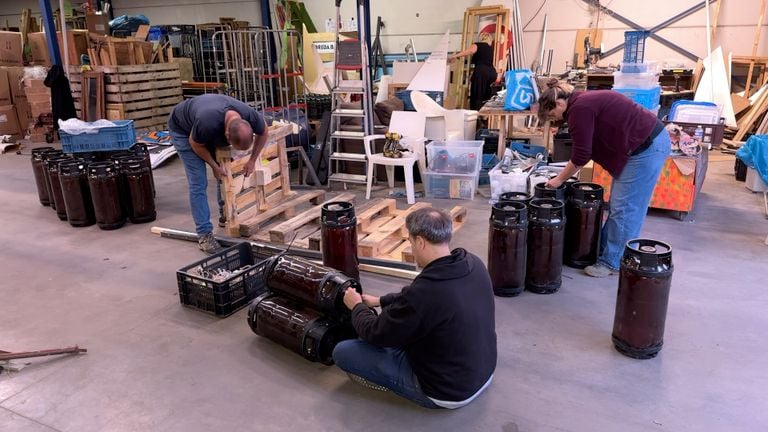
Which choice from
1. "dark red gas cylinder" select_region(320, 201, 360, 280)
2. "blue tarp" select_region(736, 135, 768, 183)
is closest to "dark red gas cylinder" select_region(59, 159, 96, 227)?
"dark red gas cylinder" select_region(320, 201, 360, 280)

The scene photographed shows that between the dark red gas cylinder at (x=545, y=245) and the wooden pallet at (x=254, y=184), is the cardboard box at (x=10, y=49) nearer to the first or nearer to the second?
the wooden pallet at (x=254, y=184)

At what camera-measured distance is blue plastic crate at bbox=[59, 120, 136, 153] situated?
19.2 feet

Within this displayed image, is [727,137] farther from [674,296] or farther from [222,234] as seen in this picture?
[222,234]

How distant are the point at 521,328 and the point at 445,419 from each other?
37.7 inches

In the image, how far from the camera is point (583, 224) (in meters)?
3.91

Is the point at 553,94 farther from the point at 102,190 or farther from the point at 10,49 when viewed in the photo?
the point at 10,49

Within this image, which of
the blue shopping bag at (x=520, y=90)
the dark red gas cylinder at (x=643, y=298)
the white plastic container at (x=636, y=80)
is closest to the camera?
the dark red gas cylinder at (x=643, y=298)

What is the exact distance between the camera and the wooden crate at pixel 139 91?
9.05m

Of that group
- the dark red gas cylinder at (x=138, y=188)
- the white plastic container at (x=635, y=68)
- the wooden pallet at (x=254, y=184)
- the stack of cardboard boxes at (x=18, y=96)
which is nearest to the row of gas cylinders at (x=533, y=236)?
the wooden pallet at (x=254, y=184)

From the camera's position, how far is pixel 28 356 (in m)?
3.03

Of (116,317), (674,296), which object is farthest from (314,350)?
(674,296)

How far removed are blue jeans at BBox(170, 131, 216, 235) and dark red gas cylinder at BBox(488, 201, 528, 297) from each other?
2.35 metres

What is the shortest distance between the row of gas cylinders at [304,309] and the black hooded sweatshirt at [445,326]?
409 mm

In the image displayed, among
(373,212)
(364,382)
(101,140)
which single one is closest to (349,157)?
(373,212)
